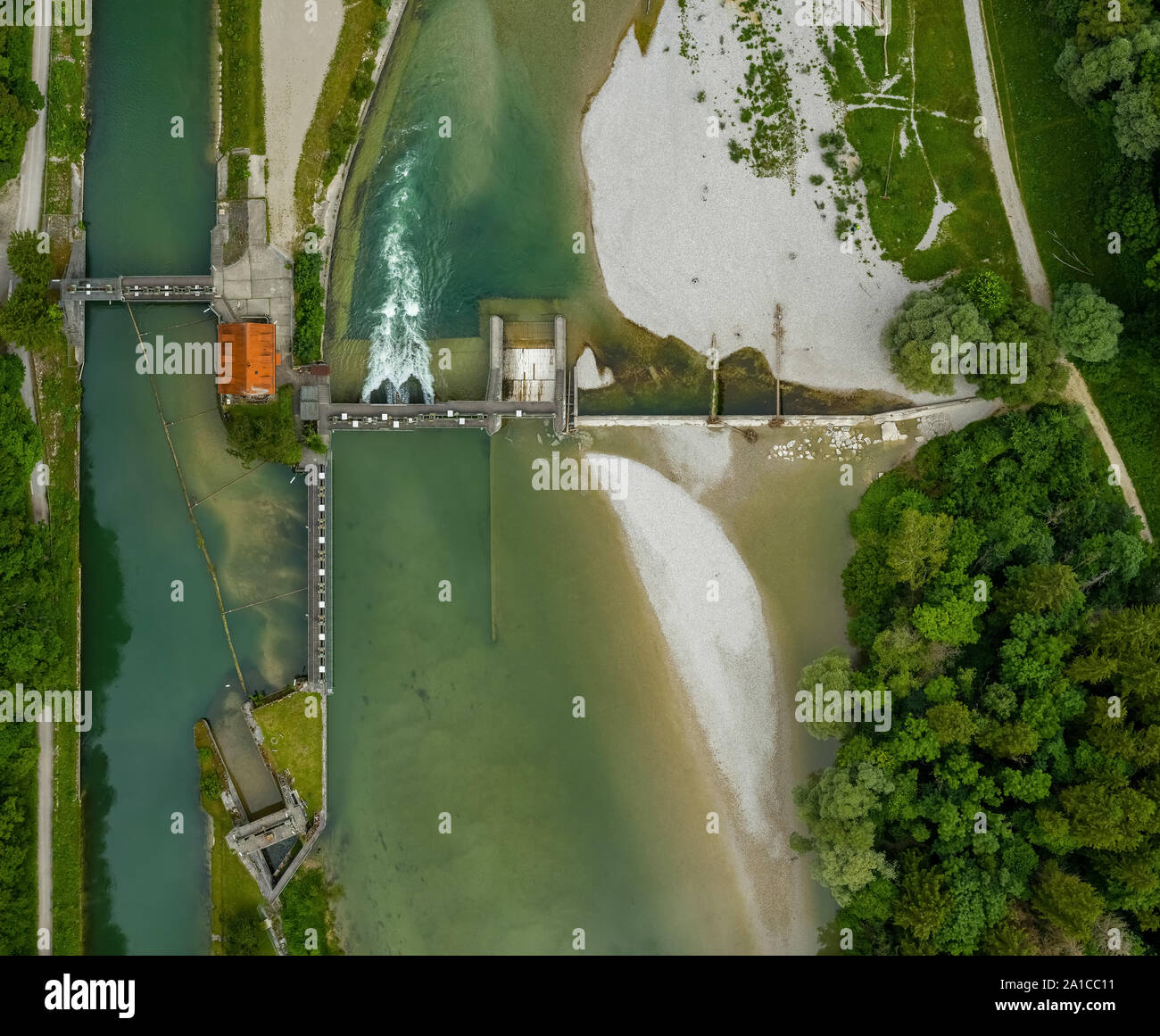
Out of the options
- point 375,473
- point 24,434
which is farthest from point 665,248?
point 24,434

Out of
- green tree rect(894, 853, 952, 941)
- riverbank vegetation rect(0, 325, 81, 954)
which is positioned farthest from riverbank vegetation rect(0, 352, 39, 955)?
green tree rect(894, 853, 952, 941)
